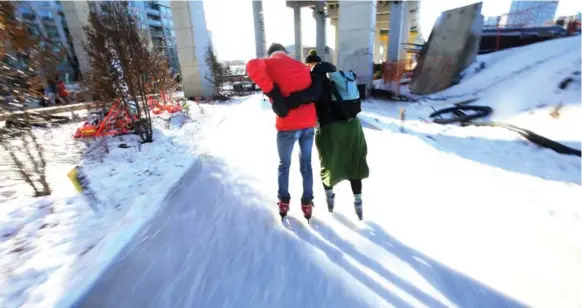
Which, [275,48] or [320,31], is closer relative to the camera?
[275,48]

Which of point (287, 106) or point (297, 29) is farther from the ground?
point (297, 29)

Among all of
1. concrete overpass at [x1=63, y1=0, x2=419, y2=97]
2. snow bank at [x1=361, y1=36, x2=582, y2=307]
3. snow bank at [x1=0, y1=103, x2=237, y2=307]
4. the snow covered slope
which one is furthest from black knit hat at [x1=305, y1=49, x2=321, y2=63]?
concrete overpass at [x1=63, y1=0, x2=419, y2=97]

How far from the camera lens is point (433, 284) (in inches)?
72.4

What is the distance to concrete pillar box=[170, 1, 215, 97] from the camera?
1366 centimetres

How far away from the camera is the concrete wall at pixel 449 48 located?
1116cm

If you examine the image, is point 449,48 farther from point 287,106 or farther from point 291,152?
point 287,106

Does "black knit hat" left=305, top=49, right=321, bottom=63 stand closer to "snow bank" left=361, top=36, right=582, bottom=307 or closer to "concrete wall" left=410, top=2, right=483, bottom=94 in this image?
"snow bank" left=361, top=36, right=582, bottom=307

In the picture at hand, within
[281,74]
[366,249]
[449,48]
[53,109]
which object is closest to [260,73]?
[281,74]

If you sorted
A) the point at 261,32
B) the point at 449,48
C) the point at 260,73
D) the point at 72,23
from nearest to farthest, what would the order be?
the point at 260,73 → the point at 449,48 → the point at 72,23 → the point at 261,32

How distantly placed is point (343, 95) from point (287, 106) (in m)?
0.48

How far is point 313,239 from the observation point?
2.32 m

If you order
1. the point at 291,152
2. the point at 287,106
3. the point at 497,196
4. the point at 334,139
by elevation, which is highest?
the point at 287,106

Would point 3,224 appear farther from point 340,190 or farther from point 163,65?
point 163,65

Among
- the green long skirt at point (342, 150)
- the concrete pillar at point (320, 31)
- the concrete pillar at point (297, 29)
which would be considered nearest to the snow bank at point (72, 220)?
the green long skirt at point (342, 150)
